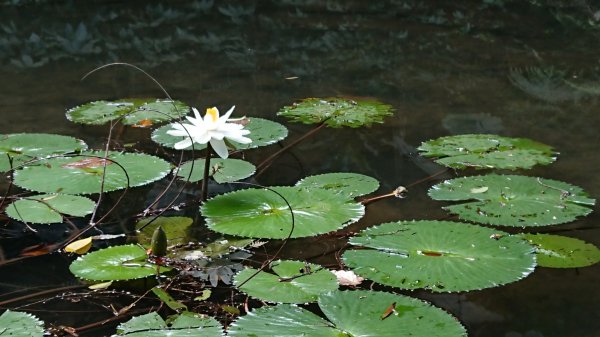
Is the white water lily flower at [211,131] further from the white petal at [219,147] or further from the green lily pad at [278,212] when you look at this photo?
the green lily pad at [278,212]

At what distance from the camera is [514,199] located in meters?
2.07

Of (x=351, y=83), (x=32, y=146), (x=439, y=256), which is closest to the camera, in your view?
(x=439, y=256)

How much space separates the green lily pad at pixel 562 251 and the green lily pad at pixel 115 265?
34.5 inches

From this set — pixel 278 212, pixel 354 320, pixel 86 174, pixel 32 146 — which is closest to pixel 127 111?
pixel 32 146

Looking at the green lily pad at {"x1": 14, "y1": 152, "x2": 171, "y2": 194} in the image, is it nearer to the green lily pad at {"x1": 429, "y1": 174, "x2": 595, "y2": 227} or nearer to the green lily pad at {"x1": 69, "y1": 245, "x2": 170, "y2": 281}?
the green lily pad at {"x1": 69, "y1": 245, "x2": 170, "y2": 281}

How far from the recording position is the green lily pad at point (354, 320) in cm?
141

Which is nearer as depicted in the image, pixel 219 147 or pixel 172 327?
pixel 172 327

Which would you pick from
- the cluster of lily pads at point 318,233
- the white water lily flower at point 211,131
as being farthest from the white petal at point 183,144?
the cluster of lily pads at point 318,233

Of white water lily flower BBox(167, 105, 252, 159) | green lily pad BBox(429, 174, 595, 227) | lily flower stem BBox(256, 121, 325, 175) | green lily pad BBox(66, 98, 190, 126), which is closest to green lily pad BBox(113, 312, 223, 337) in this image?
white water lily flower BBox(167, 105, 252, 159)

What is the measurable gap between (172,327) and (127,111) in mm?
1650

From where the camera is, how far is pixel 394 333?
141cm

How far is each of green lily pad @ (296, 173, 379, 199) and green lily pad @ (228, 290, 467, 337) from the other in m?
0.61

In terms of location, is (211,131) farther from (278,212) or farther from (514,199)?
(514,199)

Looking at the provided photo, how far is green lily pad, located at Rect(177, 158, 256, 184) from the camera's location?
7.36ft
